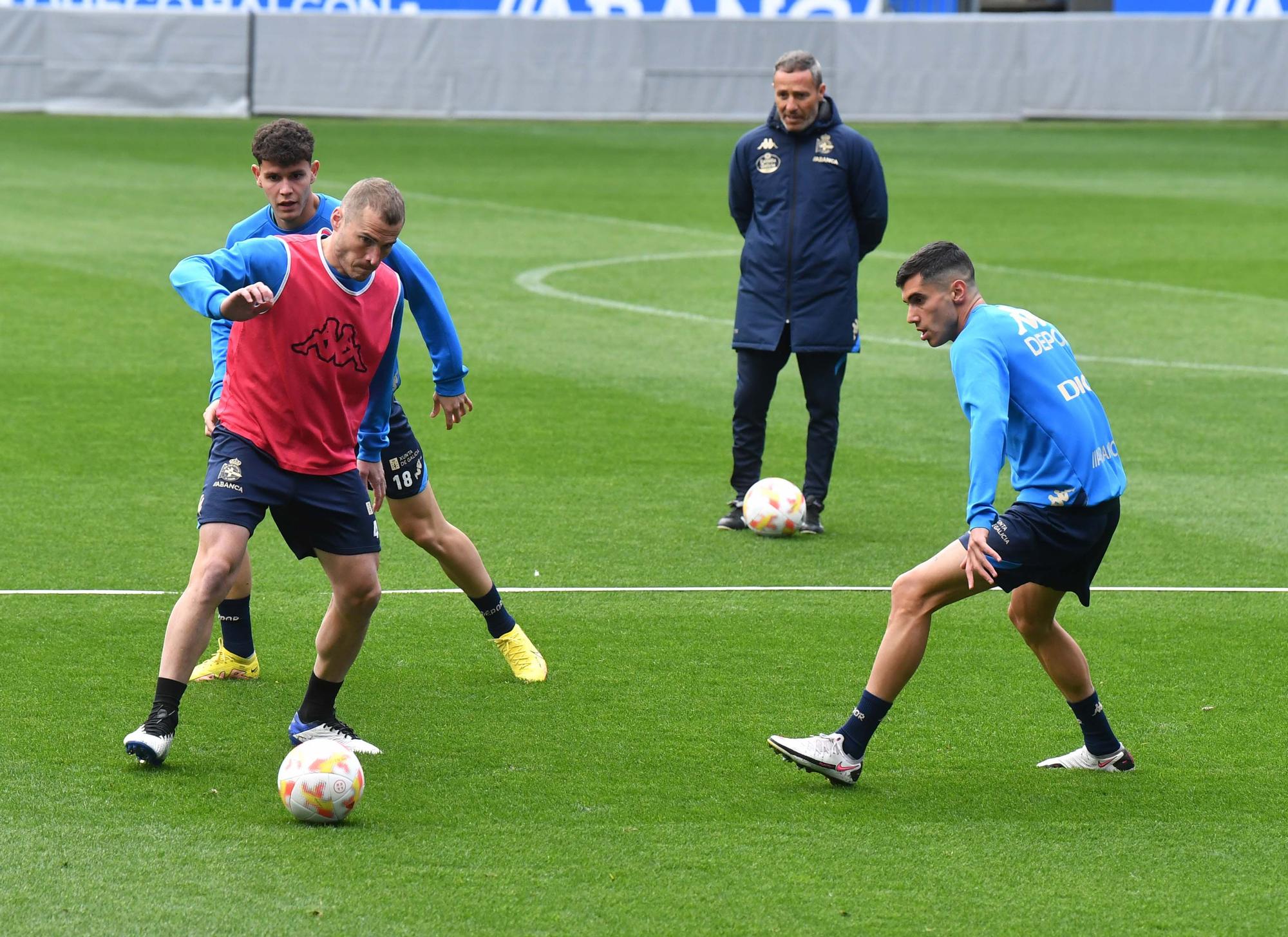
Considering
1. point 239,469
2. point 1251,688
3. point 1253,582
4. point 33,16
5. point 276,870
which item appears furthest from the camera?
point 33,16

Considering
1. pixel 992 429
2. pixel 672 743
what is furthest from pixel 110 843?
pixel 992 429

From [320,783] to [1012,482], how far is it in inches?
93.8

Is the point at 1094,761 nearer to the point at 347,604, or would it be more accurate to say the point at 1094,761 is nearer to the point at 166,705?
the point at 347,604

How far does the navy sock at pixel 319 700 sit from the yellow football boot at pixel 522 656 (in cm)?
105

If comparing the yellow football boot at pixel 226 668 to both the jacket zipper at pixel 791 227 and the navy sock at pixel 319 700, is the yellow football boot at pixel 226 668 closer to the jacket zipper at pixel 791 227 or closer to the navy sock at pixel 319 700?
the navy sock at pixel 319 700

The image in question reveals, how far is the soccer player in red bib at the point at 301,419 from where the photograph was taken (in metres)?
6.06

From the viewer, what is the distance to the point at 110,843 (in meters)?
5.58

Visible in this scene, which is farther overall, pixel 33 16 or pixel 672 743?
pixel 33 16

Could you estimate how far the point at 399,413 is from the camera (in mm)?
7137

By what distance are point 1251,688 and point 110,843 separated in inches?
171

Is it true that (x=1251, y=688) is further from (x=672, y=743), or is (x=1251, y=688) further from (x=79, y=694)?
(x=79, y=694)

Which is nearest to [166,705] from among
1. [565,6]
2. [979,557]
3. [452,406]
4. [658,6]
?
[452,406]

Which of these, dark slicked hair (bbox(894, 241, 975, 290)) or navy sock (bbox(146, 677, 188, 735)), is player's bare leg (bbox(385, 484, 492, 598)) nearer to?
navy sock (bbox(146, 677, 188, 735))

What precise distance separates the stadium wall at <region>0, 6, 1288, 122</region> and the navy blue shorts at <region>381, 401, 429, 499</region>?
28891 mm
